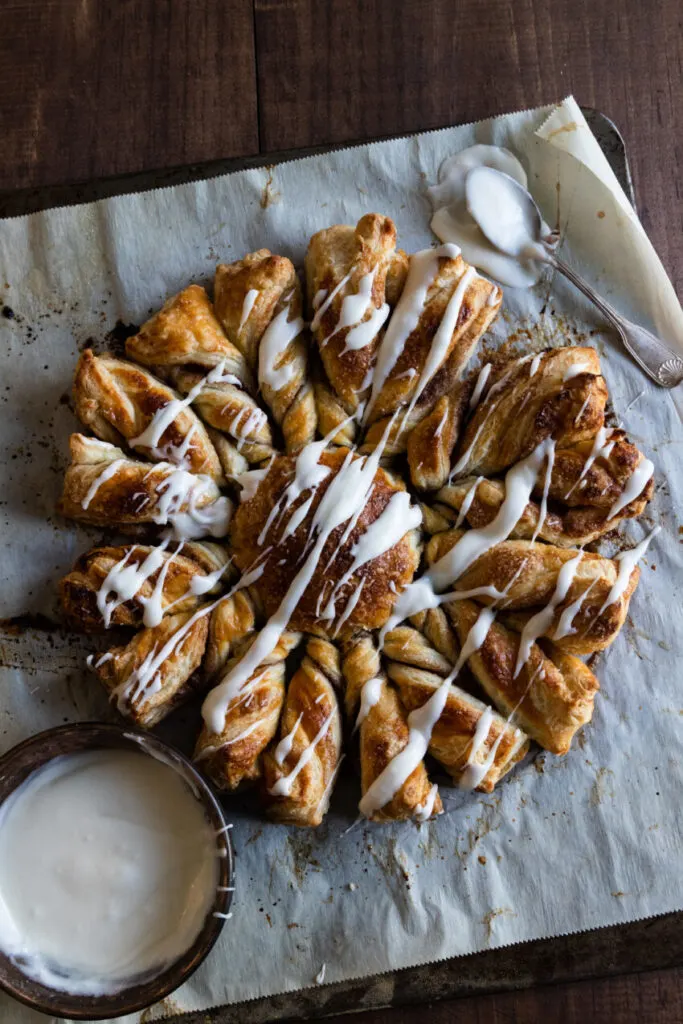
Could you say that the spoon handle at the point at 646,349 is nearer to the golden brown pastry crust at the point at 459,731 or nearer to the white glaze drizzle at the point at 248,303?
the white glaze drizzle at the point at 248,303

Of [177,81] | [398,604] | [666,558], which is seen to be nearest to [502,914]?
[398,604]

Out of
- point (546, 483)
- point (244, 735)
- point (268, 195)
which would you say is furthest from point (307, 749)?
point (268, 195)

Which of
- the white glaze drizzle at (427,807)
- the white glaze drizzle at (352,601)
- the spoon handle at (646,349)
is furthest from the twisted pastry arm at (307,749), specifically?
the spoon handle at (646,349)

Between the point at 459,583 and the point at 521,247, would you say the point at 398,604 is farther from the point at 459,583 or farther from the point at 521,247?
the point at 521,247

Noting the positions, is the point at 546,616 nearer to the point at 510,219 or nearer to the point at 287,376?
the point at 287,376

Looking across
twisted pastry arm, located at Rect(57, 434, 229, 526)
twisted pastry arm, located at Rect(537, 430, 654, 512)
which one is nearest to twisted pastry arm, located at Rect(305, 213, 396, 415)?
twisted pastry arm, located at Rect(57, 434, 229, 526)
